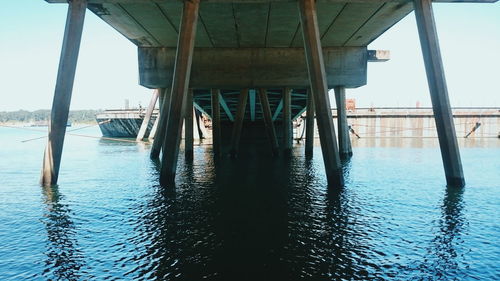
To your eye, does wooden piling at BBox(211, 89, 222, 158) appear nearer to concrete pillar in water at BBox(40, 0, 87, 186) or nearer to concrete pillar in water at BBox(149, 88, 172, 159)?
concrete pillar in water at BBox(149, 88, 172, 159)

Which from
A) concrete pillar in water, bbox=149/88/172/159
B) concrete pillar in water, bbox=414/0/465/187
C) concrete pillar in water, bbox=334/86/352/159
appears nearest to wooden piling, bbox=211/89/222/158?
concrete pillar in water, bbox=149/88/172/159

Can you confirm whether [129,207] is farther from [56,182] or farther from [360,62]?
[360,62]

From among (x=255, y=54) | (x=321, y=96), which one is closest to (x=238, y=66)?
(x=255, y=54)

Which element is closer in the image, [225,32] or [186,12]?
[186,12]

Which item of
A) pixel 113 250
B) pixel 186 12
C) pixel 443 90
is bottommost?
pixel 113 250

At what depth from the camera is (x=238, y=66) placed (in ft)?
69.0

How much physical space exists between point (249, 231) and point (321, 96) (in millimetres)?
6873

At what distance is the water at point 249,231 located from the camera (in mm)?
5781

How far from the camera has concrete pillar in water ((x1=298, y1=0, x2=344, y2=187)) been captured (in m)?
12.7

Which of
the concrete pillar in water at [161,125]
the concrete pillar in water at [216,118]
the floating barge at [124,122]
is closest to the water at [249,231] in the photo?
the concrete pillar in water at [161,125]

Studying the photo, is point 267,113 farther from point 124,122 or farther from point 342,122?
point 124,122

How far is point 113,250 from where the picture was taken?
663cm

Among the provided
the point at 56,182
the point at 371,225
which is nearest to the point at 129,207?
the point at 56,182

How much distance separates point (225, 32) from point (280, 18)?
341cm
